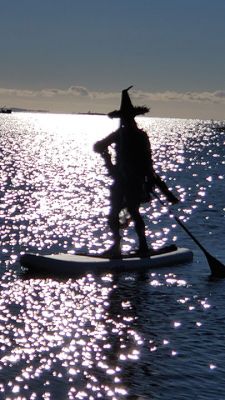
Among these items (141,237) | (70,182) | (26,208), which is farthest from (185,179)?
(141,237)

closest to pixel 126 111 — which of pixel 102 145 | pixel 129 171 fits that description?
pixel 102 145

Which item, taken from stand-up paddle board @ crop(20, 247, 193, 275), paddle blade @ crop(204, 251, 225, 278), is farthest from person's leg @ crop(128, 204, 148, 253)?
paddle blade @ crop(204, 251, 225, 278)

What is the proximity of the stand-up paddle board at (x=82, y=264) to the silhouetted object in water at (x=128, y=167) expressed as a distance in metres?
0.42

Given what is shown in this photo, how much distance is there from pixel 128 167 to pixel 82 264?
2.70 meters

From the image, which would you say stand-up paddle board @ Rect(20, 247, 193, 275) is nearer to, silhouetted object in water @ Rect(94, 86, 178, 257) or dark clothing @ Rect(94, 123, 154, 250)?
silhouetted object in water @ Rect(94, 86, 178, 257)

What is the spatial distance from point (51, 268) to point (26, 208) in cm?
1981

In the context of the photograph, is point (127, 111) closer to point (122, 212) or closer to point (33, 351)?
point (122, 212)

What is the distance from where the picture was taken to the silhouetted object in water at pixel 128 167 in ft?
63.7

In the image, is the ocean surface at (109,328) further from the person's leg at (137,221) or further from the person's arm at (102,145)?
the person's arm at (102,145)

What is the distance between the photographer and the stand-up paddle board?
63.1ft

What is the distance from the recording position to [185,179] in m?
69.8

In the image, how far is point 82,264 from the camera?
63.2 feet

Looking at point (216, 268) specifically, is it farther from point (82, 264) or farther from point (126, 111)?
point (126, 111)

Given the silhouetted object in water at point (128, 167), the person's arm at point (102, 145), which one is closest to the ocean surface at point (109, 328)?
the silhouetted object in water at point (128, 167)
